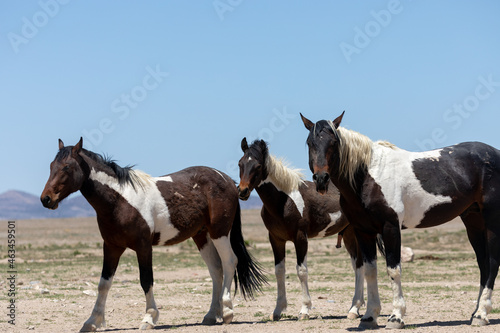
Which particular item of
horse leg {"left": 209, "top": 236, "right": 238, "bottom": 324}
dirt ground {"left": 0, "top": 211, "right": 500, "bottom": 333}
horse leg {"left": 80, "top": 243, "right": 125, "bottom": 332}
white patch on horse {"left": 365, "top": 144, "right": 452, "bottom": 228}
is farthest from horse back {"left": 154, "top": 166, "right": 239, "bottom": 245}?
white patch on horse {"left": 365, "top": 144, "right": 452, "bottom": 228}

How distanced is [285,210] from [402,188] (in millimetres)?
2799

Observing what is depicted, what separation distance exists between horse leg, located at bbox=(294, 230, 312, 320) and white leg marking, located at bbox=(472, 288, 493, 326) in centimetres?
276

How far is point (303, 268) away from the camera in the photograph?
11156 mm

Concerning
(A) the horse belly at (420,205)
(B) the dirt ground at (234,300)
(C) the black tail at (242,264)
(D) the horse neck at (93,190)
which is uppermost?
(D) the horse neck at (93,190)

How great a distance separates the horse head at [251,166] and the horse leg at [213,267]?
45.8 inches

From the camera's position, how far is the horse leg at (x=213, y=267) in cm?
1094

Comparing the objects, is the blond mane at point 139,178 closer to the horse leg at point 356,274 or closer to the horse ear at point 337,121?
the horse ear at point 337,121

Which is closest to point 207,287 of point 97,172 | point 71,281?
point 71,281

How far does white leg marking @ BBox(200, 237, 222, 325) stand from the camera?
35.7 feet

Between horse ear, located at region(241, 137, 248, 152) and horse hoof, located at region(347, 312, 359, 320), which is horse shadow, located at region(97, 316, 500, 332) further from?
horse ear, located at region(241, 137, 248, 152)

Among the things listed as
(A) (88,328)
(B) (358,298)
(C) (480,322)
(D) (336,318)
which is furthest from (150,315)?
(C) (480,322)

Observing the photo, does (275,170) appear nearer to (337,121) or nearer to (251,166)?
(251,166)

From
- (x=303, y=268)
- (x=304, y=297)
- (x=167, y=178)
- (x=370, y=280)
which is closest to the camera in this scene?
(x=370, y=280)

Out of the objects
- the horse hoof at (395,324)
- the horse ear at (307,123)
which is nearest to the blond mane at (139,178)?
the horse ear at (307,123)
